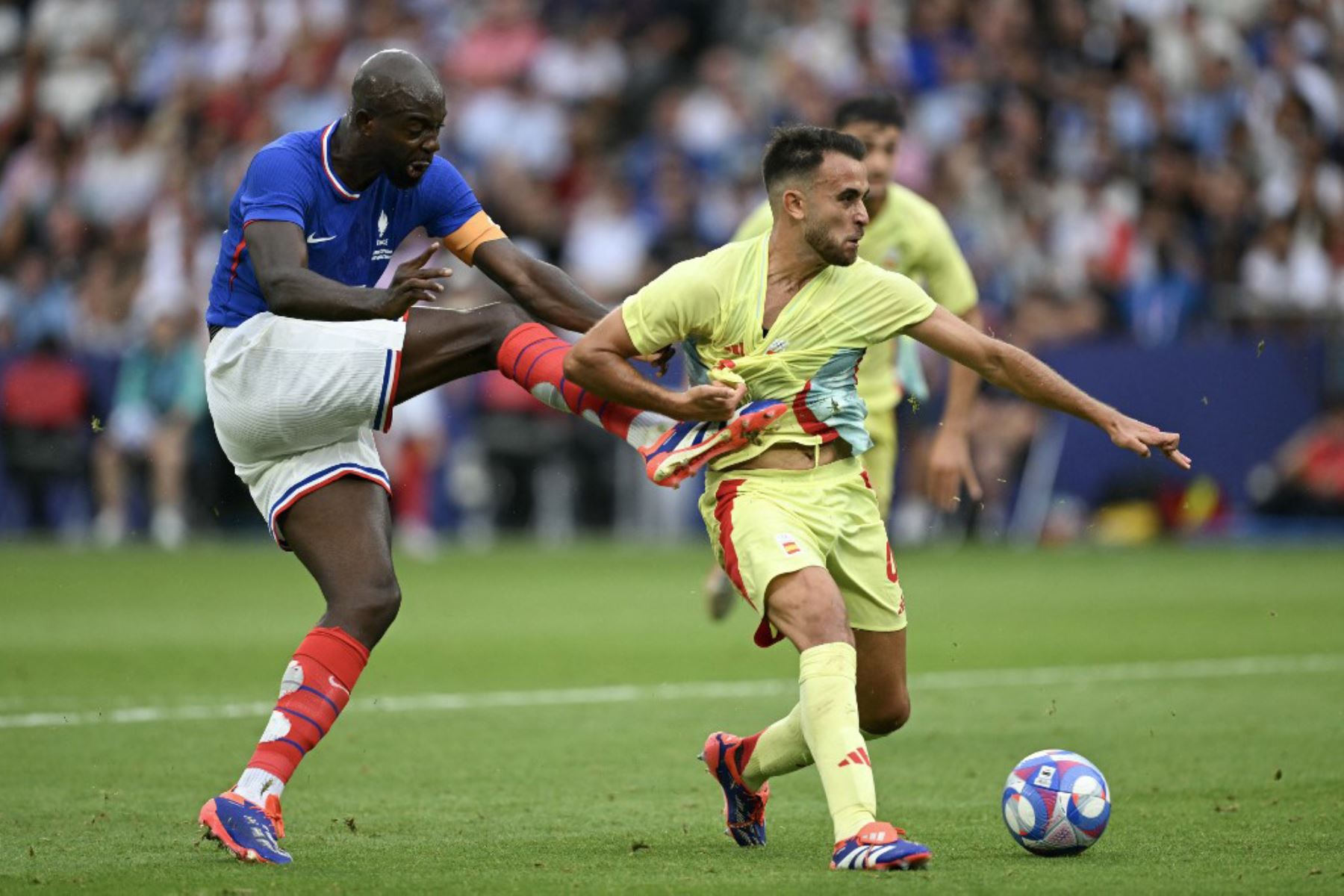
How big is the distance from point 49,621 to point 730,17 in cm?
1367

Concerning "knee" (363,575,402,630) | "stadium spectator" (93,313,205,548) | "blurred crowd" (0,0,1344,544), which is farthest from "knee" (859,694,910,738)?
"stadium spectator" (93,313,205,548)

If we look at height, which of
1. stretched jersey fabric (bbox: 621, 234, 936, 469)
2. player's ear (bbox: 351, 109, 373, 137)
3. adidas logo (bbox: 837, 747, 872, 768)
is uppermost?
player's ear (bbox: 351, 109, 373, 137)

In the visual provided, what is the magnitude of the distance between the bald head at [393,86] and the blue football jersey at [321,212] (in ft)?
0.89

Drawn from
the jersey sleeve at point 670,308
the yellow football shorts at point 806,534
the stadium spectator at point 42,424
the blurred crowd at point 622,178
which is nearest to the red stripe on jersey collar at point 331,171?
the jersey sleeve at point 670,308

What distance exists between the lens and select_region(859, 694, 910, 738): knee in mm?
7129

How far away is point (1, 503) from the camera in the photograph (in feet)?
71.5

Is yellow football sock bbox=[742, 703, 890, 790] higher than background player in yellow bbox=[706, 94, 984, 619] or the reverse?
the reverse

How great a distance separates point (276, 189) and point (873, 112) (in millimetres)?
3934

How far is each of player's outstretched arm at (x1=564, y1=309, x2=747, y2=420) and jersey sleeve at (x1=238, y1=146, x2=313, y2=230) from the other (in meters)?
1.06

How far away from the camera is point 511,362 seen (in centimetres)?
732

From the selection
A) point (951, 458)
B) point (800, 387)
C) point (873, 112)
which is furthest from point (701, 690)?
point (800, 387)

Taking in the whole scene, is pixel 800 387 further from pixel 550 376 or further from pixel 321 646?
pixel 321 646

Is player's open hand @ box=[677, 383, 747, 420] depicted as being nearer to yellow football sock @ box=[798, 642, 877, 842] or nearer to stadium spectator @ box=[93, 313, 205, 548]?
yellow football sock @ box=[798, 642, 877, 842]

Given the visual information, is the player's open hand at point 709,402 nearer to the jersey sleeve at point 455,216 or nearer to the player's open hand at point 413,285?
the player's open hand at point 413,285
